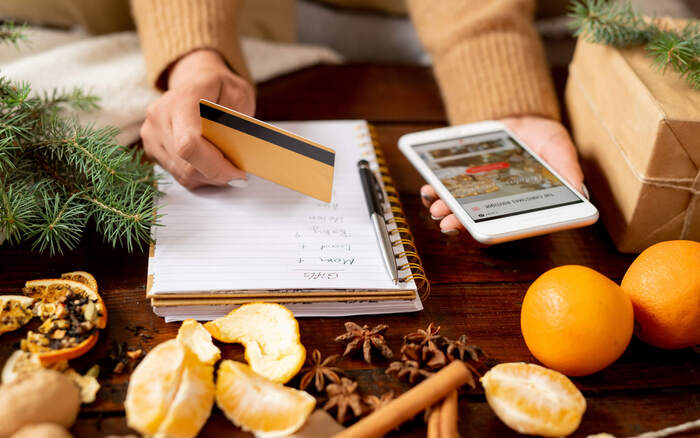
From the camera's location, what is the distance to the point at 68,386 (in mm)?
479

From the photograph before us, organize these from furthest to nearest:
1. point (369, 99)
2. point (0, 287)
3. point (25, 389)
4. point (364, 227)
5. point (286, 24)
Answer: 1. point (286, 24)
2. point (369, 99)
3. point (364, 227)
4. point (0, 287)
5. point (25, 389)

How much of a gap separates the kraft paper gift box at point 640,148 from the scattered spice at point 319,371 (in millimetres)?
455

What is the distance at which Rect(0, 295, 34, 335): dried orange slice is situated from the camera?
554 mm

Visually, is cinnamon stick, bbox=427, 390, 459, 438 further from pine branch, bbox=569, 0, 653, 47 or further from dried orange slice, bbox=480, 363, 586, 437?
pine branch, bbox=569, 0, 653, 47

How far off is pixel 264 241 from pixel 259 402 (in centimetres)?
23

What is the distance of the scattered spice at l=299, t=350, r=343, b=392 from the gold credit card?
0.22 meters

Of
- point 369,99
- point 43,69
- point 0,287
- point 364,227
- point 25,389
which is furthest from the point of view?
point 369,99

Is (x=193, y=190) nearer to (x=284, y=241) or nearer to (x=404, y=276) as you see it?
(x=284, y=241)

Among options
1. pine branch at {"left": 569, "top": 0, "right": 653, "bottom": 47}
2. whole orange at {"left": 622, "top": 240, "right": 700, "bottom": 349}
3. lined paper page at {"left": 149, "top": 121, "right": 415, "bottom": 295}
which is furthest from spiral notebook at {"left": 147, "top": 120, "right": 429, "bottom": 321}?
pine branch at {"left": 569, "top": 0, "right": 653, "bottom": 47}

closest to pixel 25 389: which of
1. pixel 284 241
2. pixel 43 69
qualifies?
pixel 284 241

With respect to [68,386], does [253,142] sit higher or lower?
higher

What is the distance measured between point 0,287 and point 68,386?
0.21m

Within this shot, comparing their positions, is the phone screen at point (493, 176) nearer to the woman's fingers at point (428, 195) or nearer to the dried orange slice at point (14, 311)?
the woman's fingers at point (428, 195)

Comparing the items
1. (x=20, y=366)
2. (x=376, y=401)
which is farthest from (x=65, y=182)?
(x=376, y=401)
